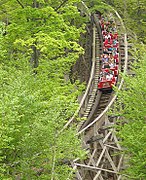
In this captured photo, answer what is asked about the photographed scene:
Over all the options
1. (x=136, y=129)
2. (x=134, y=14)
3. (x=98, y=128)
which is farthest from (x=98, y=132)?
(x=134, y=14)

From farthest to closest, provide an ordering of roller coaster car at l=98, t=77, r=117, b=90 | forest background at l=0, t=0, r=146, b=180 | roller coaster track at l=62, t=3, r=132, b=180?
roller coaster car at l=98, t=77, r=117, b=90 < roller coaster track at l=62, t=3, r=132, b=180 < forest background at l=0, t=0, r=146, b=180

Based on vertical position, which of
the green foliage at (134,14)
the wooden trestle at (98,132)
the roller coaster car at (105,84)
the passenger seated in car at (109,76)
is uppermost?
the green foliage at (134,14)

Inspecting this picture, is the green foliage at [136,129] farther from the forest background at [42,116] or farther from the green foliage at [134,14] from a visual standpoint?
the green foliage at [134,14]

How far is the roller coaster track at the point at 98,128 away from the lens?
15.6m

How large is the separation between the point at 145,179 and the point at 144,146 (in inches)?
45.7

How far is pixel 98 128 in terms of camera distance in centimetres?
1761

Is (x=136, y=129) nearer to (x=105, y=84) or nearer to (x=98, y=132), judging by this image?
(x=98, y=132)

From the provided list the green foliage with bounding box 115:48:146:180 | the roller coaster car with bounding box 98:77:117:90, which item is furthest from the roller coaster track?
the green foliage with bounding box 115:48:146:180

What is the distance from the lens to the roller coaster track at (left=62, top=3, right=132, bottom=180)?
15.6 metres

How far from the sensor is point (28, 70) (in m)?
12.1

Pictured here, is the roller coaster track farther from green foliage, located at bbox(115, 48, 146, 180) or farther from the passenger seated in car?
green foliage, located at bbox(115, 48, 146, 180)

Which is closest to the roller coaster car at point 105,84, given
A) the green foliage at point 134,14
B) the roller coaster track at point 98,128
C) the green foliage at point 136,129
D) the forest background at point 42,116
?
the roller coaster track at point 98,128

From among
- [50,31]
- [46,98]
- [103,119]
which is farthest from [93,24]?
[46,98]

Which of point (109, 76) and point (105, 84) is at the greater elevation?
point (109, 76)
